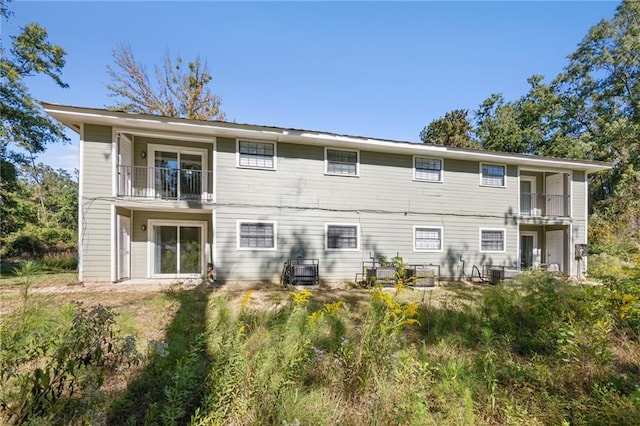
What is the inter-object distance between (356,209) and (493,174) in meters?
6.93

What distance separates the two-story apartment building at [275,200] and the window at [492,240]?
0.05m

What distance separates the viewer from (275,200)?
10539 mm

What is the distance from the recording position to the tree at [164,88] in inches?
659

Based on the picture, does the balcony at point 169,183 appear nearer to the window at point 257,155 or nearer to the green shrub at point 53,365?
the window at point 257,155

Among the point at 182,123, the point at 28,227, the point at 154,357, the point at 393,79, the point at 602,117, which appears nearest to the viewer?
the point at 154,357

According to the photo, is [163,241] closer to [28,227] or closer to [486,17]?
[486,17]

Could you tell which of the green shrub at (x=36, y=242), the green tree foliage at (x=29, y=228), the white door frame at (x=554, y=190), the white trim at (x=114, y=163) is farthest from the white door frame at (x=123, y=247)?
the white door frame at (x=554, y=190)

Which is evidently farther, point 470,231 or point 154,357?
point 470,231

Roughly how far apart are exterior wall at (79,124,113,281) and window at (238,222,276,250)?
407 centimetres

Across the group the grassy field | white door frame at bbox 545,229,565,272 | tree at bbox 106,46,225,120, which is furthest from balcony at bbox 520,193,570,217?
tree at bbox 106,46,225,120

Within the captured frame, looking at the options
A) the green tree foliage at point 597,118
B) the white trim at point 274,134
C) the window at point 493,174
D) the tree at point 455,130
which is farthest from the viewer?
the tree at point 455,130

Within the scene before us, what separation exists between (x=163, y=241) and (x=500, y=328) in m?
10.7

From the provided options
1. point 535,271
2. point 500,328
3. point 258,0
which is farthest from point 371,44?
point 500,328

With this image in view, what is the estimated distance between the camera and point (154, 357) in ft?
9.70
